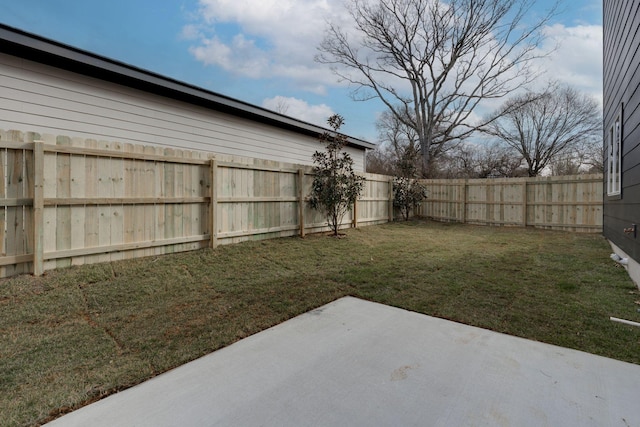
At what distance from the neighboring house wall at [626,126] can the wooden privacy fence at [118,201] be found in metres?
5.22

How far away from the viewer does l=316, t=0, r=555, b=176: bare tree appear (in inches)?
584

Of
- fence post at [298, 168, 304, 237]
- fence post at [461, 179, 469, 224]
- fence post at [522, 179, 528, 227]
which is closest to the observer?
fence post at [298, 168, 304, 237]

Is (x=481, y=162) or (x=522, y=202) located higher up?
(x=481, y=162)

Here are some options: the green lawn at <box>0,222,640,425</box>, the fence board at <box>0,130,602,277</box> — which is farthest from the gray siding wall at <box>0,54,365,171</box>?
the green lawn at <box>0,222,640,425</box>

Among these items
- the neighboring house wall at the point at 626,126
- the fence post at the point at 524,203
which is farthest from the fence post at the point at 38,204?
the fence post at the point at 524,203

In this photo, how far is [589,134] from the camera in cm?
2034

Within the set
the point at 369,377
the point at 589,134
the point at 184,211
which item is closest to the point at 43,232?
the point at 184,211

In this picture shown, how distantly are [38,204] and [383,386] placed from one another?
156 inches

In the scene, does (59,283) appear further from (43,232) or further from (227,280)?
(227,280)

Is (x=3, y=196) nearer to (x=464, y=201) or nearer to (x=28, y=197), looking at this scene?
(x=28, y=197)

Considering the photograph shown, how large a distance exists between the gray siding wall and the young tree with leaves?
1.78 meters

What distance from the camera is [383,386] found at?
176 centimetres

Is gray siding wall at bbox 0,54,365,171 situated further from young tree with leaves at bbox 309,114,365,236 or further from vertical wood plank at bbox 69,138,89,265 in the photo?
young tree with leaves at bbox 309,114,365,236

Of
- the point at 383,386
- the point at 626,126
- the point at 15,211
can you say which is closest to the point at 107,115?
the point at 15,211
